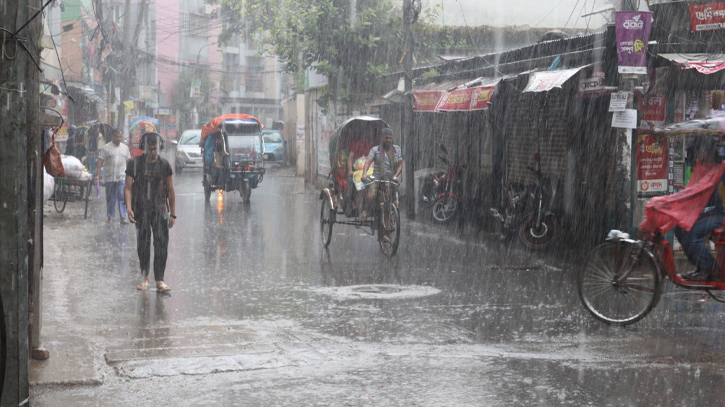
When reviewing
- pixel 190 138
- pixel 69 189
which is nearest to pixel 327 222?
pixel 69 189

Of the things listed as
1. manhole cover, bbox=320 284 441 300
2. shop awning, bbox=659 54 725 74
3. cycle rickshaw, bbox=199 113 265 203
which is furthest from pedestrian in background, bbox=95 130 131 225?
shop awning, bbox=659 54 725 74

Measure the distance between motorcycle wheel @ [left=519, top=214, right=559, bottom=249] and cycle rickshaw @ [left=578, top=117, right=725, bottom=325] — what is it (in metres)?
5.21

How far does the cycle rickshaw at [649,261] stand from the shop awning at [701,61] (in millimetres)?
2925

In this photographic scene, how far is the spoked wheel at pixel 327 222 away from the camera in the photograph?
13.3m

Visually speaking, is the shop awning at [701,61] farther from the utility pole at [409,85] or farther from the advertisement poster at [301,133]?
the advertisement poster at [301,133]

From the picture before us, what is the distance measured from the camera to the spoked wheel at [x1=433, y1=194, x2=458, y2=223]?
17.1 metres

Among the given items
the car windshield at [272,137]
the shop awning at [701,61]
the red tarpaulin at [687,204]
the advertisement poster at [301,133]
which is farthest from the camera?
the car windshield at [272,137]

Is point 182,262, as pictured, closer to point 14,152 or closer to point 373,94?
point 14,152

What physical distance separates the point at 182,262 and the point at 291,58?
14775 mm

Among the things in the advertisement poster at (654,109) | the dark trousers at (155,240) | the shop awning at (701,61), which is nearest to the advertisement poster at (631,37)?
the shop awning at (701,61)

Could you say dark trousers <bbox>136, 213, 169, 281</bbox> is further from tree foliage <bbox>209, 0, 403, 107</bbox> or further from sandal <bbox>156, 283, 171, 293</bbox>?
tree foliage <bbox>209, 0, 403, 107</bbox>

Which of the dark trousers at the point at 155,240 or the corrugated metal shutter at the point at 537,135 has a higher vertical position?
the corrugated metal shutter at the point at 537,135

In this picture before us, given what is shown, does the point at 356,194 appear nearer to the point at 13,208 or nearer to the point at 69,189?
the point at 69,189

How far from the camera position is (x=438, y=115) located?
20688 mm
